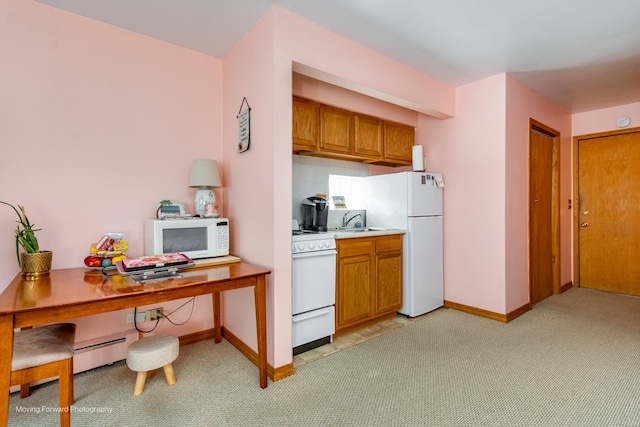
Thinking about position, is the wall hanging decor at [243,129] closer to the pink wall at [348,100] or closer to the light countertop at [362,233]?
the pink wall at [348,100]

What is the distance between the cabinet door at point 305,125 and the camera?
2.72m

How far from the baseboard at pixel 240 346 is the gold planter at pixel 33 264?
1.14m

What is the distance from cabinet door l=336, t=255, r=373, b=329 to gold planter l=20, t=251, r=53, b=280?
1.96m

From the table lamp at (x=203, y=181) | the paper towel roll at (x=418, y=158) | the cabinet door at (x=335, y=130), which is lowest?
the table lamp at (x=203, y=181)

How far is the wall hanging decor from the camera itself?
2.30 meters

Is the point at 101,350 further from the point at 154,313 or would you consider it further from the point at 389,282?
the point at 389,282

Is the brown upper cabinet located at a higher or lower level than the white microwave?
higher

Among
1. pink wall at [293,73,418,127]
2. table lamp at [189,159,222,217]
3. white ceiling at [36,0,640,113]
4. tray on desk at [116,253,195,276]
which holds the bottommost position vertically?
tray on desk at [116,253,195,276]

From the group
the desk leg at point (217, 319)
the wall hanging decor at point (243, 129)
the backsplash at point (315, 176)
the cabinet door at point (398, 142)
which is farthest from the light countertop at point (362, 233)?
the desk leg at point (217, 319)

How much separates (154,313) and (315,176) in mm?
1900

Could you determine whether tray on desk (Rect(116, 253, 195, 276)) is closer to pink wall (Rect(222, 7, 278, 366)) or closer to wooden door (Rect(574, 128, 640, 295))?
pink wall (Rect(222, 7, 278, 366))

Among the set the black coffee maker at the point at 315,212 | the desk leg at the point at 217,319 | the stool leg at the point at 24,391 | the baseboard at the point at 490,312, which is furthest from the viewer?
the baseboard at the point at 490,312

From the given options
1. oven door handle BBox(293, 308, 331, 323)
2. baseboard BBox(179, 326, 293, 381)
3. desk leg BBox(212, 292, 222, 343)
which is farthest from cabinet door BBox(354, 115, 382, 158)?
baseboard BBox(179, 326, 293, 381)

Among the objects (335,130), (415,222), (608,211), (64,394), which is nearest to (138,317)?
(64,394)
